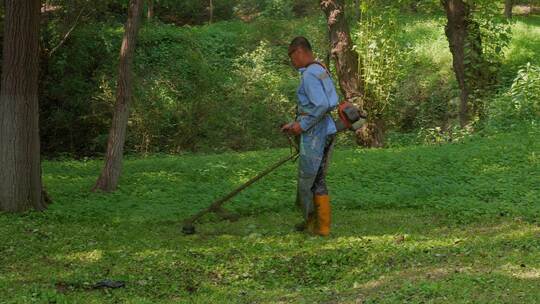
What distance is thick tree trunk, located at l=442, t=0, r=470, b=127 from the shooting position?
14805 millimetres

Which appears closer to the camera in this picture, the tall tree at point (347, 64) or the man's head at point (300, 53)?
the man's head at point (300, 53)

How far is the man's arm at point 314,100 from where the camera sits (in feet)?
23.8

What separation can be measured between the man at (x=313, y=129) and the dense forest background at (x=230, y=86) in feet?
22.6

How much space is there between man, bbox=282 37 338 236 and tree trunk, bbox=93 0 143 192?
289 centimetres

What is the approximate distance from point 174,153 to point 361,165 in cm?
661

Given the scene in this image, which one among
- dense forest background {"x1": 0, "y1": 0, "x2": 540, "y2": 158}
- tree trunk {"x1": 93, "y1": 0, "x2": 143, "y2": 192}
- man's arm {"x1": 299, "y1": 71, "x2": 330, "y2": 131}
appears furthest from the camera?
dense forest background {"x1": 0, "y1": 0, "x2": 540, "y2": 158}

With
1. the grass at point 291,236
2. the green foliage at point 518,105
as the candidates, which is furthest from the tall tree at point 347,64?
the grass at point 291,236

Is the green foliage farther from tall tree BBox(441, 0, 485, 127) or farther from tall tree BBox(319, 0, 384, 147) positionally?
tall tree BBox(319, 0, 384, 147)

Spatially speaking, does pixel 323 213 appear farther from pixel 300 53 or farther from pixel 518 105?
pixel 518 105

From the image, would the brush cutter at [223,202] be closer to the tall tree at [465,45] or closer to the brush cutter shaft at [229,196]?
the brush cutter shaft at [229,196]

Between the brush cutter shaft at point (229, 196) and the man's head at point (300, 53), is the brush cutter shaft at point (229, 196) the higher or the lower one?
the lower one

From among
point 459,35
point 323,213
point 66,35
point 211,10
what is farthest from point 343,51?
point 211,10

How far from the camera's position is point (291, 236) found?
25.0ft

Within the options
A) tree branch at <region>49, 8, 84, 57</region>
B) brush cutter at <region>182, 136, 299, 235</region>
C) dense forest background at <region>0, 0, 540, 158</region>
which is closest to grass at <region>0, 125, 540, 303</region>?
brush cutter at <region>182, 136, 299, 235</region>
